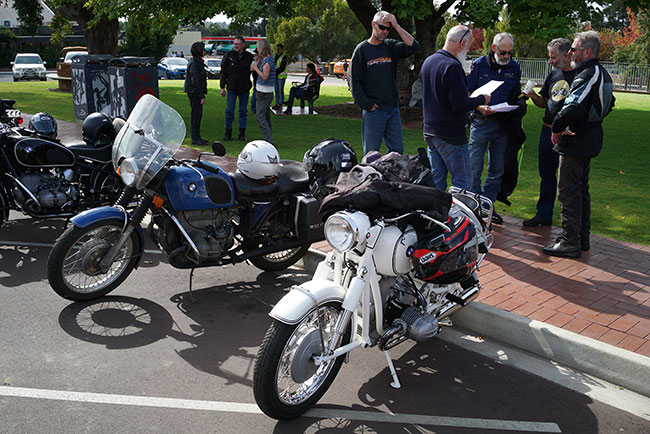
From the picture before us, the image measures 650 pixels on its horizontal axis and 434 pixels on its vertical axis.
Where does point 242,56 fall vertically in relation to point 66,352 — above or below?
above

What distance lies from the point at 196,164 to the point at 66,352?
1730 millimetres

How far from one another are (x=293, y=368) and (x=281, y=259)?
8.33 ft

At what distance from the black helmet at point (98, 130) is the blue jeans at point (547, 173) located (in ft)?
16.2

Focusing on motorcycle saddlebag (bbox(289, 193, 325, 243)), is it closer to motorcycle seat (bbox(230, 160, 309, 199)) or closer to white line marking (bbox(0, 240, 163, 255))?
motorcycle seat (bbox(230, 160, 309, 199))

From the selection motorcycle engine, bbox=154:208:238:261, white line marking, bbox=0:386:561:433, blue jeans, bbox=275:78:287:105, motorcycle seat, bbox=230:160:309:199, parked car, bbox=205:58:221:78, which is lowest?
white line marking, bbox=0:386:561:433

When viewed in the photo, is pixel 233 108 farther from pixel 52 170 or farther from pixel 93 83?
pixel 52 170

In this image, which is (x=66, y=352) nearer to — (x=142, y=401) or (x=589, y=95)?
(x=142, y=401)

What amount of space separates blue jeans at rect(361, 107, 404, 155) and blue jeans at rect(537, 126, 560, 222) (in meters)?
1.57

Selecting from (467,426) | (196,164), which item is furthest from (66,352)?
(467,426)

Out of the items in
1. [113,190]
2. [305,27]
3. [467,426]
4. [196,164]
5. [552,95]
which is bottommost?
[467,426]

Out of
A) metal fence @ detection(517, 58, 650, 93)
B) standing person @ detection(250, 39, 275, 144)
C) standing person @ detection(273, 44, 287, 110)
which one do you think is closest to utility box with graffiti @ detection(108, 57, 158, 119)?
standing person @ detection(250, 39, 275, 144)

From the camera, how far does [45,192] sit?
21.1 ft

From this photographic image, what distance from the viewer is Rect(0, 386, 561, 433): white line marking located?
3561 mm

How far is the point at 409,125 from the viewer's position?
16547 millimetres
